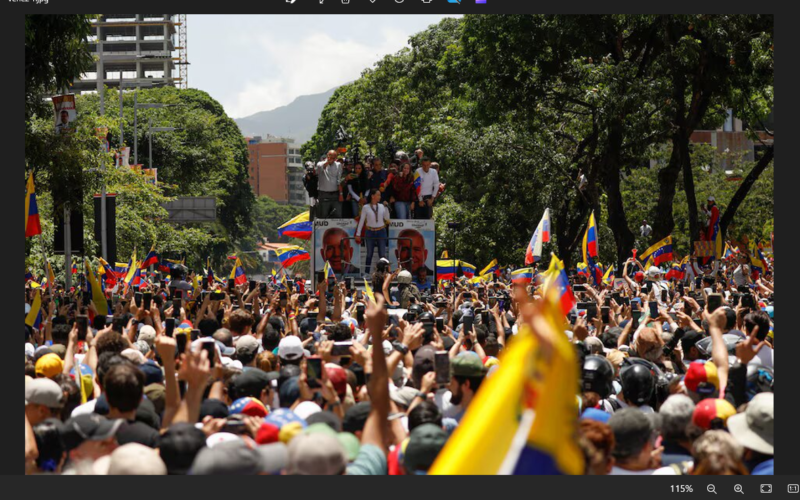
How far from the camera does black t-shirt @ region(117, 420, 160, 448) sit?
495 cm

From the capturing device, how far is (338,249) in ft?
56.7

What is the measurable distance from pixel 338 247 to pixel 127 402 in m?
12.2

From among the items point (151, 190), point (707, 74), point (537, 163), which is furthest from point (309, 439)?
point (151, 190)

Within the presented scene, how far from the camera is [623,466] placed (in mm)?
4766

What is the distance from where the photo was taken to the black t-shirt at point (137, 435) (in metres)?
4.95

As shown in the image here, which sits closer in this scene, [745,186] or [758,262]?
[758,262]

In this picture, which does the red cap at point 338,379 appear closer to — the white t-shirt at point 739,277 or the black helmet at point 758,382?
the black helmet at point 758,382

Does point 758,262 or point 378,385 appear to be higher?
point 378,385

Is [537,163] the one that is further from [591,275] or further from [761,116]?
[591,275]

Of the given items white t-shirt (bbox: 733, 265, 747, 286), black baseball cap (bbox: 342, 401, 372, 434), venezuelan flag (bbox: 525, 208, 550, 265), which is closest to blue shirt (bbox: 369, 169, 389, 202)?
venezuelan flag (bbox: 525, 208, 550, 265)

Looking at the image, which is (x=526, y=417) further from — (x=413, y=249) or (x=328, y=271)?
(x=413, y=249)

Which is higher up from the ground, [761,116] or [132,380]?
[761,116]

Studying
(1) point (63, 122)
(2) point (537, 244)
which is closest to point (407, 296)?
(2) point (537, 244)
